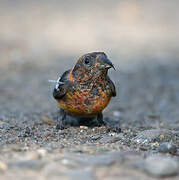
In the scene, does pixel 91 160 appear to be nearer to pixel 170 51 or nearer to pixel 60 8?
pixel 170 51

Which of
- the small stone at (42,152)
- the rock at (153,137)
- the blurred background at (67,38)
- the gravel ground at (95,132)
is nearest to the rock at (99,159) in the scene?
the gravel ground at (95,132)

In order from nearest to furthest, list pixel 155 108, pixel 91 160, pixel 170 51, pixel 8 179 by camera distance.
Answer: pixel 8 179
pixel 91 160
pixel 155 108
pixel 170 51

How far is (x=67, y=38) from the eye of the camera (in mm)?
12578

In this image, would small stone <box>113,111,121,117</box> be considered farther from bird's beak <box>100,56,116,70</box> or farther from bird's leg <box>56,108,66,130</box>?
bird's beak <box>100,56,116,70</box>

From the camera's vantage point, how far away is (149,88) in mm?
9258

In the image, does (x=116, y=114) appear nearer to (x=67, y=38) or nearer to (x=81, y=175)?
(x=81, y=175)

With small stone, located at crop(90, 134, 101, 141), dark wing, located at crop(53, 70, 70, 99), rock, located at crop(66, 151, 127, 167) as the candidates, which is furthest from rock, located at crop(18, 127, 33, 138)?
rock, located at crop(66, 151, 127, 167)

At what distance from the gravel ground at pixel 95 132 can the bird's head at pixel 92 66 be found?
0.73 metres

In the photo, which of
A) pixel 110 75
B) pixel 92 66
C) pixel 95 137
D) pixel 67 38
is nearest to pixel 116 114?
pixel 110 75

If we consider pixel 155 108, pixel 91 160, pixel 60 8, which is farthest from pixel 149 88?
pixel 60 8

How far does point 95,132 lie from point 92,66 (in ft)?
2.88

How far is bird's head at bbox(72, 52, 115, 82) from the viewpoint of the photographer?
225 inches

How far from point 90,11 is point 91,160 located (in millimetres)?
11347

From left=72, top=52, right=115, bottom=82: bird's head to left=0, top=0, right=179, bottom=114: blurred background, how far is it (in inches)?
88.5
